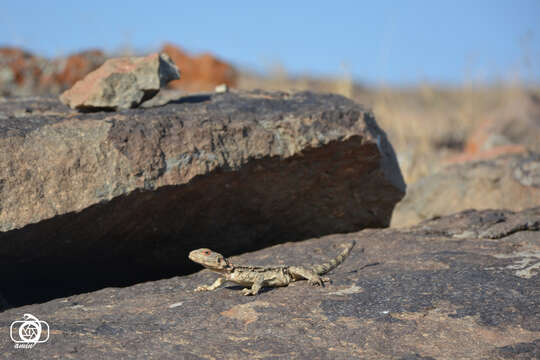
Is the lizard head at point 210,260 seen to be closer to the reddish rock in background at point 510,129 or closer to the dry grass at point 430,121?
the dry grass at point 430,121

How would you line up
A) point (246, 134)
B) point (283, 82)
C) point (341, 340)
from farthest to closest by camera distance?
point (283, 82), point (246, 134), point (341, 340)

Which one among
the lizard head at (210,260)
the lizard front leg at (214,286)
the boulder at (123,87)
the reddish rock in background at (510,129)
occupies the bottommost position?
the lizard front leg at (214,286)

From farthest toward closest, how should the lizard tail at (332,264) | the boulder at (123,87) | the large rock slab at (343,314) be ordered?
1. the boulder at (123,87)
2. the lizard tail at (332,264)
3. the large rock slab at (343,314)

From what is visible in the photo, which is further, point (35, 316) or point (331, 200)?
point (331, 200)

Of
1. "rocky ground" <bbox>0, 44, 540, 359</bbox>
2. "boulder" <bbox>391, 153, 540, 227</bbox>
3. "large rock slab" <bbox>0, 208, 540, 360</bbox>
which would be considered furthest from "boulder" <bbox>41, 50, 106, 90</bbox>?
"large rock slab" <bbox>0, 208, 540, 360</bbox>

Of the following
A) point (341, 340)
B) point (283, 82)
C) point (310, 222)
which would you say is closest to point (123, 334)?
point (341, 340)

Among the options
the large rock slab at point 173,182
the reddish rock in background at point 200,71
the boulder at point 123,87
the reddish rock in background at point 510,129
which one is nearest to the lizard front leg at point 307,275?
the large rock slab at point 173,182

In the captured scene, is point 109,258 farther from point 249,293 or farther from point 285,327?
point 285,327
